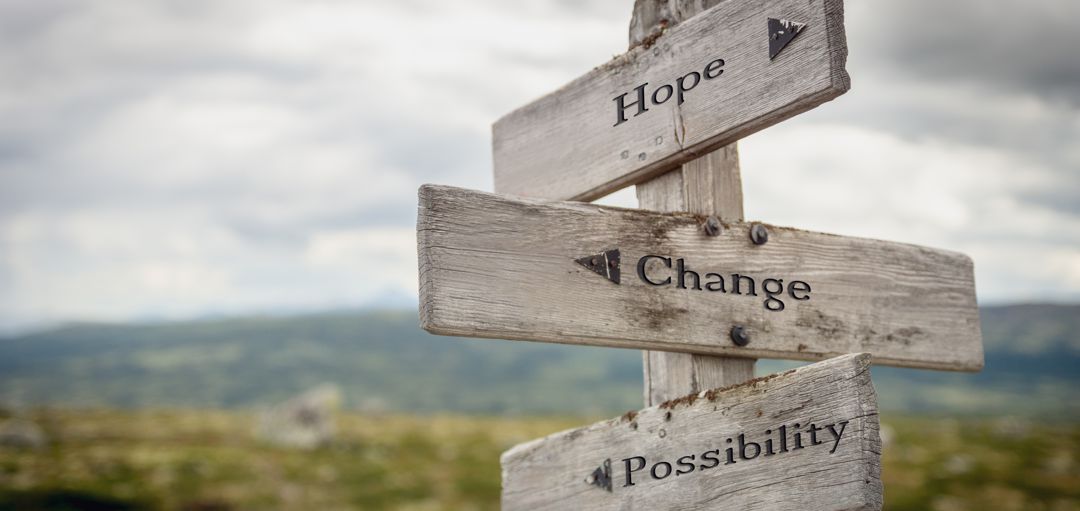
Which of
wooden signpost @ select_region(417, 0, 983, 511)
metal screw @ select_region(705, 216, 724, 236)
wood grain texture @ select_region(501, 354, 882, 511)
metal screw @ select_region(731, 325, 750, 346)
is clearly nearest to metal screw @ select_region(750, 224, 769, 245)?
wooden signpost @ select_region(417, 0, 983, 511)

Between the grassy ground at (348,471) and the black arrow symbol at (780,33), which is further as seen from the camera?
the grassy ground at (348,471)

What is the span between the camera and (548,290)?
2.66 meters

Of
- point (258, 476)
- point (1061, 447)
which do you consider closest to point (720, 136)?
point (258, 476)

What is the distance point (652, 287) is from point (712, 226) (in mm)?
327

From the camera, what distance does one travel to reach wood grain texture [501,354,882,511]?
248 cm

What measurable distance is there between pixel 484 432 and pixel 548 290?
44.8m

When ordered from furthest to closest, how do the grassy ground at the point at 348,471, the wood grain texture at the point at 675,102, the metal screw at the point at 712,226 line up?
the grassy ground at the point at 348,471 < the metal screw at the point at 712,226 < the wood grain texture at the point at 675,102

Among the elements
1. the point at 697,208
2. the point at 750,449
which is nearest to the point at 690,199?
the point at 697,208

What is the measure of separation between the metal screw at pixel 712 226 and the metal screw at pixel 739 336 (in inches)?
13.7

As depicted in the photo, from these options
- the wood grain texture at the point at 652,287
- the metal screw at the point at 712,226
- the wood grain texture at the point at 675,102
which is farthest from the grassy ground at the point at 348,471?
the metal screw at the point at 712,226

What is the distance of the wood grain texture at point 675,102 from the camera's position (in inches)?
106

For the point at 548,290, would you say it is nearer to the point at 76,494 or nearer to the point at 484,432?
the point at 76,494

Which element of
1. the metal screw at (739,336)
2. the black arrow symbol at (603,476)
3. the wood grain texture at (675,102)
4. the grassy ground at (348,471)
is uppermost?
the wood grain texture at (675,102)

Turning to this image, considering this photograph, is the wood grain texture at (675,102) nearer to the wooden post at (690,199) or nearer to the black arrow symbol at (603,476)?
the wooden post at (690,199)
